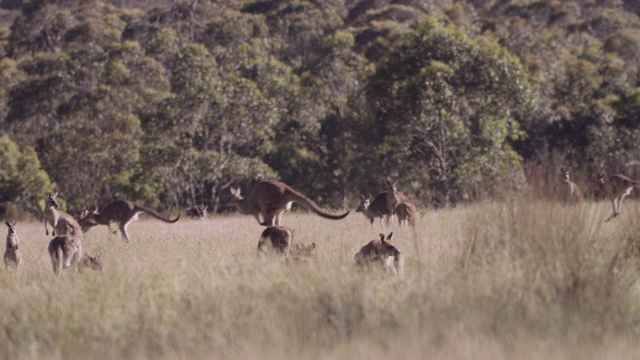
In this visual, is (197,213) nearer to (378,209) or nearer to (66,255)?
(378,209)

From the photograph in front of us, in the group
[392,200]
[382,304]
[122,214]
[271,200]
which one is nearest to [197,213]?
[122,214]

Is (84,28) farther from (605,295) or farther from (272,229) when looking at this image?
(605,295)

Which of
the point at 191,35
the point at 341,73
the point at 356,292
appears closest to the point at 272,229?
the point at 356,292

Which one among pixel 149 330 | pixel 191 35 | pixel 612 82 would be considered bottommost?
pixel 149 330

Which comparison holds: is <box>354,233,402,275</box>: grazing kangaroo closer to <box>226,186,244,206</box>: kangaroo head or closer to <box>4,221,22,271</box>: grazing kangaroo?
<box>4,221,22,271</box>: grazing kangaroo

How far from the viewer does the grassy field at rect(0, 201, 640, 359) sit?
5.04m

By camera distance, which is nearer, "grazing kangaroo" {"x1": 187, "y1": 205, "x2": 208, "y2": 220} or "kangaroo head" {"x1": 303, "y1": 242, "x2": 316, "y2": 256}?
"kangaroo head" {"x1": 303, "y1": 242, "x2": 316, "y2": 256}

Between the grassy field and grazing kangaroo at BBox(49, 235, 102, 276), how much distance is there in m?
0.42

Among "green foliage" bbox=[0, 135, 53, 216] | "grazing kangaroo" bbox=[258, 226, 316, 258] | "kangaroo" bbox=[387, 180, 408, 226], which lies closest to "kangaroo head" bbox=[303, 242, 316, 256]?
"grazing kangaroo" bbox=[258, 226, 316, 258]

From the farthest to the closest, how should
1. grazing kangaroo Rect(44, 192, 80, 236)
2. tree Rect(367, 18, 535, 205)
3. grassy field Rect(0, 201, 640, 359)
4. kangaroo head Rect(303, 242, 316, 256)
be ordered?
tree Rect(367, 18, 535, 205)
grazing kangaroo Rect(44, 192, 80, 236)
kangaroo head Rect(303, 242, 316, 256)
grassy field Rect(0, 201, 640, 359)

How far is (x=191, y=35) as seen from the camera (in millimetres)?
35469

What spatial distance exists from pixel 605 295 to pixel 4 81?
1149 inches

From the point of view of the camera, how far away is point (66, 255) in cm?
862

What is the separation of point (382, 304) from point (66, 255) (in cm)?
376
